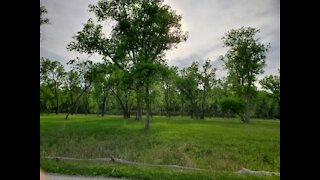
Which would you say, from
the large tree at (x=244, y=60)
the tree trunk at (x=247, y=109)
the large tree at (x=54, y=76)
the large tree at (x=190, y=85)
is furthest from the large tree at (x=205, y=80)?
the large tree at (x=54, y=76)

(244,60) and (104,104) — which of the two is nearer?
(244,60)

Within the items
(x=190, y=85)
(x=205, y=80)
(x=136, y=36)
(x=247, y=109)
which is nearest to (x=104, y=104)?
(x=136, y=36)

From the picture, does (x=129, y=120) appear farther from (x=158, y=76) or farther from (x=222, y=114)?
(x=222, y=114)

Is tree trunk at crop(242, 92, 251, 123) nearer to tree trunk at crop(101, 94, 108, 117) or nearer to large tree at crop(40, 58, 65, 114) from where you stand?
tree trunk at crop(101, 94, 108, 117)

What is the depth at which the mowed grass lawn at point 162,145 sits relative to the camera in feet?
10.1

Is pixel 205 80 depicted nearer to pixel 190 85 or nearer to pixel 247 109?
pixel 190 85

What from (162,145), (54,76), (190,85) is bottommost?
(162,145)

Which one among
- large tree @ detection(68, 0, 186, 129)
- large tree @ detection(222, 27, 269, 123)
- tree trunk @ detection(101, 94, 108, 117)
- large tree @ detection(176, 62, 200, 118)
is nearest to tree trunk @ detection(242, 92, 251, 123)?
large tree @ detection(222, 27, 269, 123)

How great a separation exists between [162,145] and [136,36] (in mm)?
2120

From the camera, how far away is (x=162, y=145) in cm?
409

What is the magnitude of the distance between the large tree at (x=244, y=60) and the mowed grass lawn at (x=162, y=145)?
0.56 meters

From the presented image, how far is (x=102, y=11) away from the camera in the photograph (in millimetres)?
4391

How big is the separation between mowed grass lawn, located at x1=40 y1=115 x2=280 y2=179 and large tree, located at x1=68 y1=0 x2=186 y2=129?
0.55m

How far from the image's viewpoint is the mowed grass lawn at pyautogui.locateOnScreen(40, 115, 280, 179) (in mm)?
3086
